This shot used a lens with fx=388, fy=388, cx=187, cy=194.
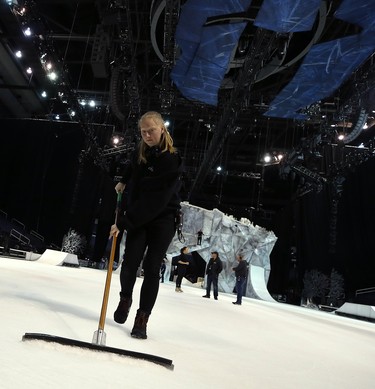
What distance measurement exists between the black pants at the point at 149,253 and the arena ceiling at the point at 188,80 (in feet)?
21.7

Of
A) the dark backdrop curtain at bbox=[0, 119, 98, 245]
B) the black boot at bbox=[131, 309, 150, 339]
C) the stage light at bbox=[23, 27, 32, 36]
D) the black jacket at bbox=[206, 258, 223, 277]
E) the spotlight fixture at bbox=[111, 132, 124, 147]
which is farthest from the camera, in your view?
the dark backdrop curtain at bbox=[0, 119, 98, 245]

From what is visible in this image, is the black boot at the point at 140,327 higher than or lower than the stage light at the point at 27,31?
lower

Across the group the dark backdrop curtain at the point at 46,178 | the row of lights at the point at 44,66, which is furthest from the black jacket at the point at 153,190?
the dark backdrop curtain at the point at 46,178

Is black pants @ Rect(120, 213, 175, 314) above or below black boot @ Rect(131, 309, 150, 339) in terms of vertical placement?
above

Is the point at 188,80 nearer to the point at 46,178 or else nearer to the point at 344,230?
the point at 344,230

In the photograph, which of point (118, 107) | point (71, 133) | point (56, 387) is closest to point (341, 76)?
point (118, 107)

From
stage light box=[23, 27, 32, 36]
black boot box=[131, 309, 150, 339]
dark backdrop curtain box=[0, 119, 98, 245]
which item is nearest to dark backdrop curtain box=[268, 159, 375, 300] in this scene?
dark backdrop curtain box=[0, 119, 98, 245]

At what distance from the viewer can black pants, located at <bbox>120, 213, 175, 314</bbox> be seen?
2.20 meters

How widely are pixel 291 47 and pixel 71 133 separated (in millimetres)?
13044

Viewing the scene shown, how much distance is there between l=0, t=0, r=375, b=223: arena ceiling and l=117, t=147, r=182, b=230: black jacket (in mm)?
6410

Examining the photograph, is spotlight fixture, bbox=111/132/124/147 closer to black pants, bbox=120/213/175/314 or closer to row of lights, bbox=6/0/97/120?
row of lights, bbox=6/0/97/120

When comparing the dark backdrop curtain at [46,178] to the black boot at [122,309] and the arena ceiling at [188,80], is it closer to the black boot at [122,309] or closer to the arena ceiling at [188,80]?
the arena ceiling at [188,80]

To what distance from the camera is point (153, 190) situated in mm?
2127

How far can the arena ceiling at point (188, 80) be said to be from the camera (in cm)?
947
